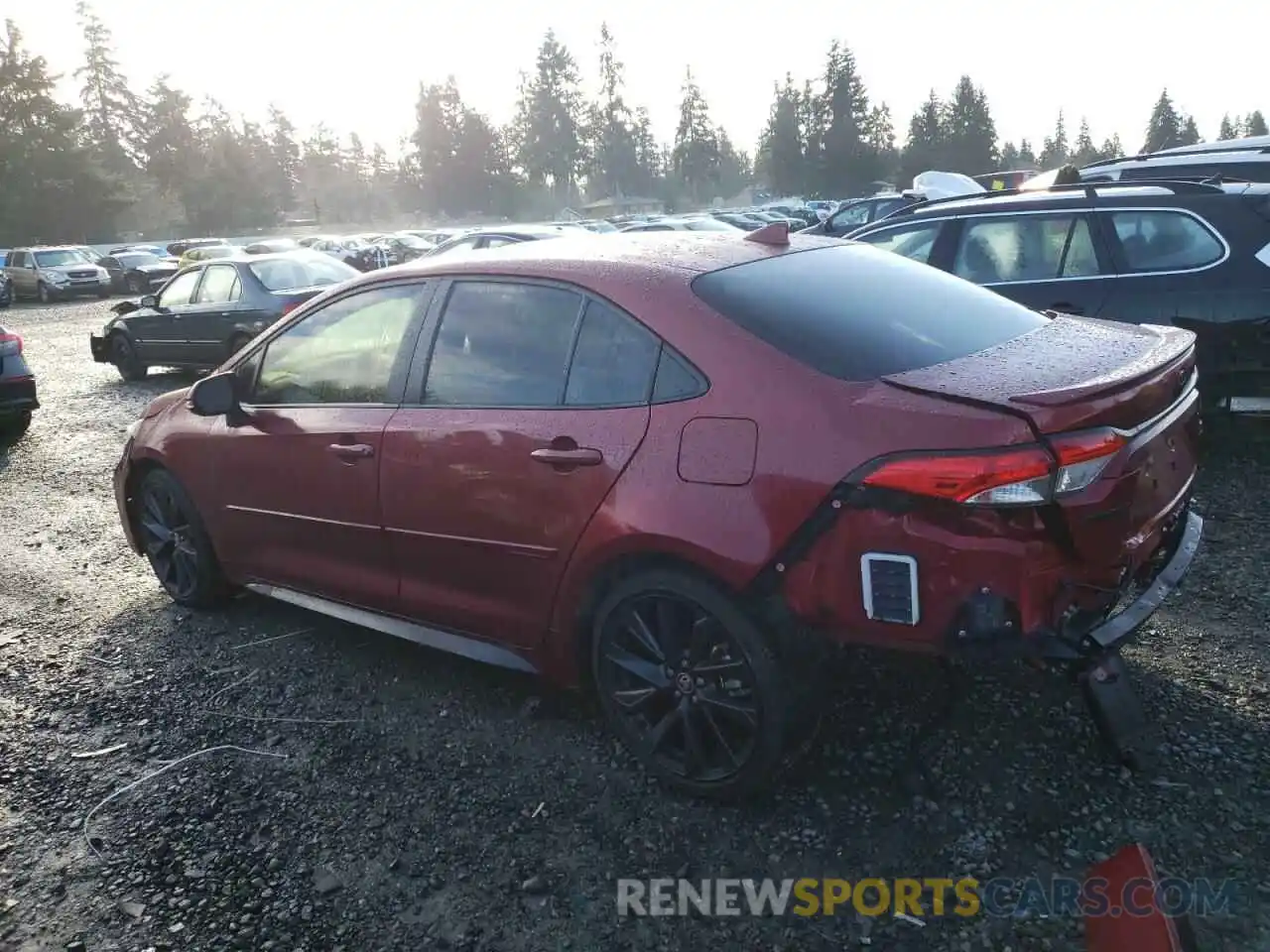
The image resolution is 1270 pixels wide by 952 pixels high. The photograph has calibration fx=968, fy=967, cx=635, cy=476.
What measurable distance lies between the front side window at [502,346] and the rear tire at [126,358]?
10970mm

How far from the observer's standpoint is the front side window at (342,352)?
3.72 m

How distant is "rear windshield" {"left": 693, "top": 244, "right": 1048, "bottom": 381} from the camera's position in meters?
2.81

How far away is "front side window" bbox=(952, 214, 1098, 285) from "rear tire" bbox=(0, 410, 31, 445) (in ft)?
28.5

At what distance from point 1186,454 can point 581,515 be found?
1.90 meters

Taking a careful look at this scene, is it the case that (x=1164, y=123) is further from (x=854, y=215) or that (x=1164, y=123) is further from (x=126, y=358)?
(x=126, y=358)

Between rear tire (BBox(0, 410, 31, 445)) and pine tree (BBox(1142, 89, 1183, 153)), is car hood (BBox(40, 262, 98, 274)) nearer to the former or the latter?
rear tire (BBox(0, 410, 31, 445))

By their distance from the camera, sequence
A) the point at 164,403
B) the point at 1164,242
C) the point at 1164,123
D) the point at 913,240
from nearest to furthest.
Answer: the point at 164,403 < the point at 1164,242 < the point at 913,240 < the point at 1164,123

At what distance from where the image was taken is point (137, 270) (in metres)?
31.8

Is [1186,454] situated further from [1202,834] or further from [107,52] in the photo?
[107,52]

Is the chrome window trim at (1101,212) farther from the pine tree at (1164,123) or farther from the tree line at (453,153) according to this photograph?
the pine tree at (1164,123)

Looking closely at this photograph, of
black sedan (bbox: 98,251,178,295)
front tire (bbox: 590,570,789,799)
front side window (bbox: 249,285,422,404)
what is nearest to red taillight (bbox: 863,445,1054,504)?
front tire (bbox: 590,570,789,799)

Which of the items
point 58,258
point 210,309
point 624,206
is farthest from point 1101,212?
point 624,206

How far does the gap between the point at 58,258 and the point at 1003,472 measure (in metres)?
34.3

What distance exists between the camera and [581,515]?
3000mm
